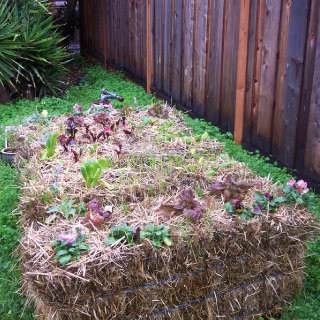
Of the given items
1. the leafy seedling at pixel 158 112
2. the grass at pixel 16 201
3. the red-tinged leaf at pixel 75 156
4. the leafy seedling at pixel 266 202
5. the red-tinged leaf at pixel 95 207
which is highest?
the leafy seedling at pixel 266 202

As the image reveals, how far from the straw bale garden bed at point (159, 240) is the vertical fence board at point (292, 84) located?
929 mm

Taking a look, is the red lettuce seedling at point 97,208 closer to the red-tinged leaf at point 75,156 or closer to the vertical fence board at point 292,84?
the red-tinged leaf at point 75,156

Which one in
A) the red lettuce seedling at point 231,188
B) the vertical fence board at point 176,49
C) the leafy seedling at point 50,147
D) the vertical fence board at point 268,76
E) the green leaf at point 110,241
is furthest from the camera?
the vertical fence board at point 176,49

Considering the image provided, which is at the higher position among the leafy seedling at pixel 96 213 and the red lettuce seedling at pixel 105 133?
the leafy seedling at pixel 96 213

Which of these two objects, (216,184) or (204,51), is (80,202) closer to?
(216,184)

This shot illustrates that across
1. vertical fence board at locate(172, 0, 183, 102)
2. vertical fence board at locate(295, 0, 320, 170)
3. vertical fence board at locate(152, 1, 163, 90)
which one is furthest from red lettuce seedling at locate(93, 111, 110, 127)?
vertical fence board at locate(152, 1, 163, 90)

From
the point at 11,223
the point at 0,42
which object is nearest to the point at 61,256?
the point at 11,223

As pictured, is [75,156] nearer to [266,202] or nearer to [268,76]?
[266,202]

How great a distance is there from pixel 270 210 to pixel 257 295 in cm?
47

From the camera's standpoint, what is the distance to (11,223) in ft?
12.6

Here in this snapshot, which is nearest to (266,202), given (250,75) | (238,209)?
(238,209)

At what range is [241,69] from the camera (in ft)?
16.0

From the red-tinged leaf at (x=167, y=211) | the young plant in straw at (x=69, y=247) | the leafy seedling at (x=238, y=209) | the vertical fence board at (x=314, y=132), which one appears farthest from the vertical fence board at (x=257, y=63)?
the young plant in straw at (x=69, y=247)

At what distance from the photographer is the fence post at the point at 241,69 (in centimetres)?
475
